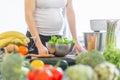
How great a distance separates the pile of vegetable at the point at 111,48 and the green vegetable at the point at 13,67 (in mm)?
625

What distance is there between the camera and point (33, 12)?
2230 mm

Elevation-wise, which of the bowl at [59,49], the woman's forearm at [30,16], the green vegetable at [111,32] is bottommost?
the bowl at [59,49]

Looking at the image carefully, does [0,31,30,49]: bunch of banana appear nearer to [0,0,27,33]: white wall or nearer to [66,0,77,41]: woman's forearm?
[66,0,77,41]: woman's forearm

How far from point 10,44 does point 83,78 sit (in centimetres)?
102

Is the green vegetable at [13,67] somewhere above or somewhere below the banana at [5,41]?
above

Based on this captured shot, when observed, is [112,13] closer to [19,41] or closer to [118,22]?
[118,22]

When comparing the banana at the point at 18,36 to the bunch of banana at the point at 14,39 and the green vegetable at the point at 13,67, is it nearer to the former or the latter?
the bunch of banana at the point at 14,39

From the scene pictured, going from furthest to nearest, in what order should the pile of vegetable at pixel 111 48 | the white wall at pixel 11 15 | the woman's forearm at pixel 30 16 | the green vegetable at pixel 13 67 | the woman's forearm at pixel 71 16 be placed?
the white wall at pixel 11 15 < the woman's forearm at pixel 71 16 < the woman's forearm at pixel 30 16 < the pile of vegetable at pixel 111 48 < the green vegetable at pixel 13 67

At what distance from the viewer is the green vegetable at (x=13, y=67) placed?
966 millimetres

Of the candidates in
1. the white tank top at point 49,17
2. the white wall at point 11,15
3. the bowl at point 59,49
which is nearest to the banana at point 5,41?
the bowl at point 59,49

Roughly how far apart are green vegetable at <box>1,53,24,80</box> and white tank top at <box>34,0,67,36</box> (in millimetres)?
1316

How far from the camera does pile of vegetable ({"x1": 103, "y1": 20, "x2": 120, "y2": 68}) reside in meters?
1.47

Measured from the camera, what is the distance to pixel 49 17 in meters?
2.31

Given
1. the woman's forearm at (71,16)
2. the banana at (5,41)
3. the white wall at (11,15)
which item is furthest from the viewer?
the white wall at (11,15)
